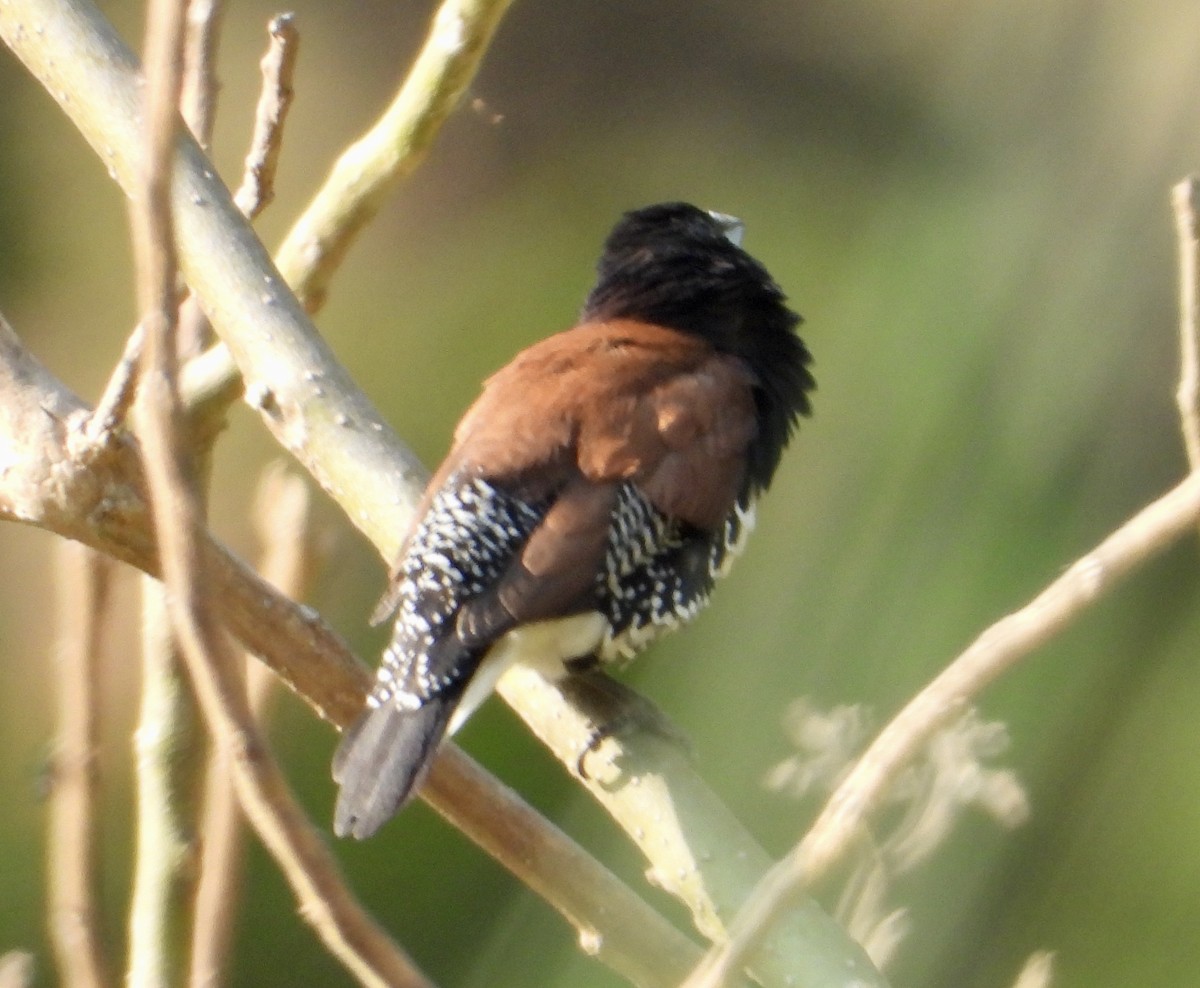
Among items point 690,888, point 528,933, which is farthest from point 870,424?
point 690,888

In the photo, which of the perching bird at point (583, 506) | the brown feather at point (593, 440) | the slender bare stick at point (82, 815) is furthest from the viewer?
Answer: the brown feather at point (593, 440)

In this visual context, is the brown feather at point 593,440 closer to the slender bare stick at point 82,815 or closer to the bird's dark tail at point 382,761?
the bird's dark tail at point 382,761

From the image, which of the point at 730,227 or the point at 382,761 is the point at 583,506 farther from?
the point at 730,227

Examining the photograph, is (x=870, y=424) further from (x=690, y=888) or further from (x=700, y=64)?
(x=690, y=888)

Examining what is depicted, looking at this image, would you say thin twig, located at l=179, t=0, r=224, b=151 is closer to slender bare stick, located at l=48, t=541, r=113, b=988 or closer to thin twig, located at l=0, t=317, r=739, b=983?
thin twig, located at l=0, t=317, r=739, b=983

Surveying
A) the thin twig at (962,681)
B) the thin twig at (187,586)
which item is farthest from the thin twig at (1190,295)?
the thin twig at (187,586)

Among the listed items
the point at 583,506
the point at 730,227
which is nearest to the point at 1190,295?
the point at 583,506
